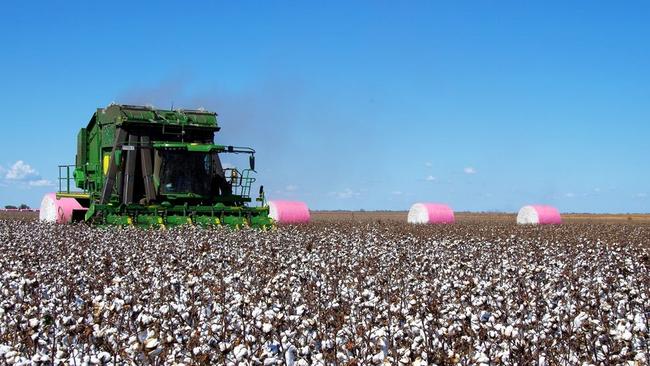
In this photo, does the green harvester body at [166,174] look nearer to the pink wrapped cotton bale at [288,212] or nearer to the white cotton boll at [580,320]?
the pink wrapped cotton bale at [288,212]

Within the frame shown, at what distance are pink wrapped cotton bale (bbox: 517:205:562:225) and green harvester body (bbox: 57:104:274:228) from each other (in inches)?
612

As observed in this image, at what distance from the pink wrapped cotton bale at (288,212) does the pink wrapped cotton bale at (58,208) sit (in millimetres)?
7555

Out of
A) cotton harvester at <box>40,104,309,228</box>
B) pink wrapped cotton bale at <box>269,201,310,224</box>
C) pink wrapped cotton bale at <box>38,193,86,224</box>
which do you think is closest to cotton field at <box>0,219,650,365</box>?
cotton harvester at <box>40,104,309,228</box>

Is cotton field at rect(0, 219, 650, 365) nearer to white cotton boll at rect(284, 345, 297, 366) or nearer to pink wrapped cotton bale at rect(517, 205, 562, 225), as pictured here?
white cotton boll at rect(284, 345, 297, 366)

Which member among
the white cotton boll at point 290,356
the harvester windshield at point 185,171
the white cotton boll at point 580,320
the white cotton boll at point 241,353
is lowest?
the white cotton boll at point 290,356

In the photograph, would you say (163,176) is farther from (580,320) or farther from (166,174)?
(580,320)

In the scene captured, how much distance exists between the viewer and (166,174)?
22875mm

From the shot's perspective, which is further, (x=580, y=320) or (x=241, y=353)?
(x=580, y=320)

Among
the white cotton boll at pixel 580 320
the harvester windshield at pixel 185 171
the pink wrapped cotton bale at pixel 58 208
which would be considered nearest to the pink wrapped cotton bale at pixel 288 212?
the harvester windshield at pixel 185 171

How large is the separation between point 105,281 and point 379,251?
5159 mm

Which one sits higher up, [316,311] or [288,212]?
[288,212]

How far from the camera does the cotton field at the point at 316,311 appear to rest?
197 inches

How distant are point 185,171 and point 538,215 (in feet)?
58.0

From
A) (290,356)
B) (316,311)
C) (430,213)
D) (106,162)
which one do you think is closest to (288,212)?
(430,213)
